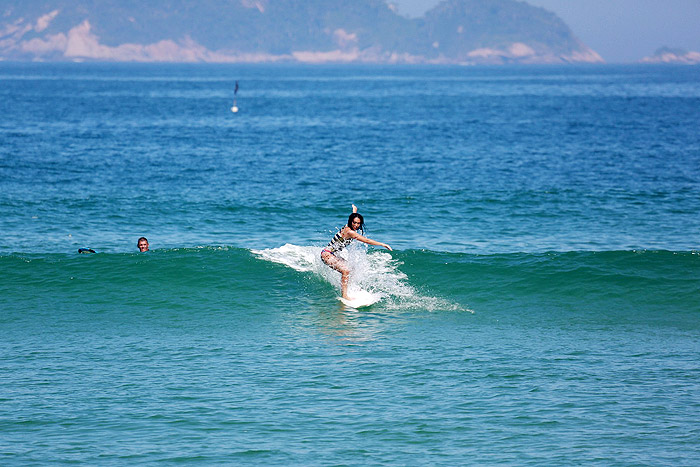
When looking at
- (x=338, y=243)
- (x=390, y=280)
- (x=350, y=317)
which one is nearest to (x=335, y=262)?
(x=338, y=243)

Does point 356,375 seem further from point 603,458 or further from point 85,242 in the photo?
point 85,242

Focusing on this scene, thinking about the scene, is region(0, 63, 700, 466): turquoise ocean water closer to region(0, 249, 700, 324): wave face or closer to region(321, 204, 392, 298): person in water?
region(0, 249, 700, 324): wave face

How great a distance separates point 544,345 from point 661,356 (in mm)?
2135

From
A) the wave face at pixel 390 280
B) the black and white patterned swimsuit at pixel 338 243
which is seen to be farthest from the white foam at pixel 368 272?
the black and white patterned swimsuit at pixel 338 243

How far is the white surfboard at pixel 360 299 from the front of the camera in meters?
17.6

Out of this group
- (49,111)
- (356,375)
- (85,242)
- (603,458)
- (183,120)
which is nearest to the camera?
(603,458)

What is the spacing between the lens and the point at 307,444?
35.5 ft

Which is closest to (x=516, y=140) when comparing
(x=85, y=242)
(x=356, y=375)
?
(x=85, y=242)

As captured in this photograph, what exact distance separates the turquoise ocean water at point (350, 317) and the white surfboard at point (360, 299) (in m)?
0.24

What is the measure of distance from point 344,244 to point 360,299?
1645mm

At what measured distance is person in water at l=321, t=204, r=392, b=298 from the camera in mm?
16328

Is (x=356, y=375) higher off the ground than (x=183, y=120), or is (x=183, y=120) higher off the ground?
(x=183, y=120)

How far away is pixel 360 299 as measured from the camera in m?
17.8

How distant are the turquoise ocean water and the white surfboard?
0.24 m
